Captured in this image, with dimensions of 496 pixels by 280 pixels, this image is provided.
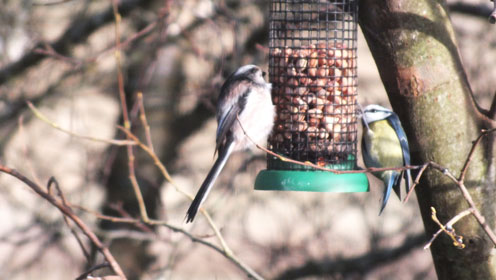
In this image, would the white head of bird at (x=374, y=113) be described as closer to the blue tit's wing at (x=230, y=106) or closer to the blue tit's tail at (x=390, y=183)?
the blue tit's tail at (x=390, y=183)

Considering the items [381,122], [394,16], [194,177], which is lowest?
[194,177]

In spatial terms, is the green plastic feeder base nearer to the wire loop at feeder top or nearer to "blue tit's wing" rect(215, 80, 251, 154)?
the wire loop at feeder top

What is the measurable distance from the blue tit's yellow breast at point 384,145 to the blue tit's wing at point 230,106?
0.70 meters

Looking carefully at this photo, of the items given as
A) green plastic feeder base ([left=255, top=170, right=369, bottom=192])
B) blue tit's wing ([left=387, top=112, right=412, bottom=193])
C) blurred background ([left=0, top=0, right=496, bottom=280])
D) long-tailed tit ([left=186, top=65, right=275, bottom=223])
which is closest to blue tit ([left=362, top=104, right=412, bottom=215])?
blue tit's wing ([left=387, top=112, right=412, bottom=193])

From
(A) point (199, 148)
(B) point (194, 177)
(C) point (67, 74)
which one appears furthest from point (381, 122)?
(A) point (199, 148)

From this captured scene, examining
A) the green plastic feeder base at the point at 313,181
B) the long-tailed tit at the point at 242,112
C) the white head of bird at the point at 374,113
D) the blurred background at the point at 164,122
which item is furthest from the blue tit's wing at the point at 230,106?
the blurred background at the point at 164,122

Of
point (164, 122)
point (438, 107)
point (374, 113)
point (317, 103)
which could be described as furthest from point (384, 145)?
point (164, 122)

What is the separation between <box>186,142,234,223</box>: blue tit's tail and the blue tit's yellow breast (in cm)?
76

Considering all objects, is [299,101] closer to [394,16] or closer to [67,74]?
[394,16]

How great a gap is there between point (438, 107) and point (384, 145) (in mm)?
345

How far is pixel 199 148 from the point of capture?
25.1 feet

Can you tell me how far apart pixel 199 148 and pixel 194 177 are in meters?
0.74

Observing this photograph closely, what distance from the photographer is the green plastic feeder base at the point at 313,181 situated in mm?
2893

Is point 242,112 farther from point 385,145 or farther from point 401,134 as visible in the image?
point 401,134
